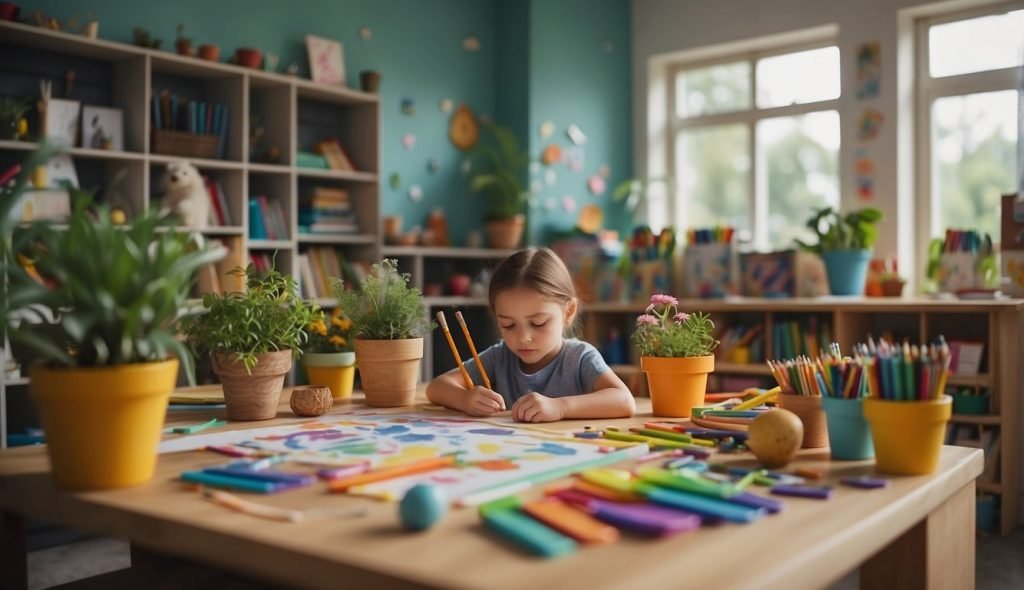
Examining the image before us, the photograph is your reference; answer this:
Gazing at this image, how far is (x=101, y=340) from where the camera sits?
106 cm

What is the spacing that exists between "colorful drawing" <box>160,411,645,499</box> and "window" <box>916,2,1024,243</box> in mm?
3354

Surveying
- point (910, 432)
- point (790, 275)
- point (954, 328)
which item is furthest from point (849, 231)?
point (910, 432)

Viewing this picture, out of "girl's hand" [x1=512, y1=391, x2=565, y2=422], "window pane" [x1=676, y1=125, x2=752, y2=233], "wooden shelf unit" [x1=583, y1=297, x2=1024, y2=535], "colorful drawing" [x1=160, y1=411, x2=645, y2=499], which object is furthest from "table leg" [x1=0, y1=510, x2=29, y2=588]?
"window pane" [x1=676, y1=125, x2=752, y2=233]

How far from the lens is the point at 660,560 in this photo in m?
0.79

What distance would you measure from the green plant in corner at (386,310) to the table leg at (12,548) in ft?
2.39

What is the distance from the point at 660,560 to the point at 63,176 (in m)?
2.98

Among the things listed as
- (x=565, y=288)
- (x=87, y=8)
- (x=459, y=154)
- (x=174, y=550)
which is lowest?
(x=174, y=550)

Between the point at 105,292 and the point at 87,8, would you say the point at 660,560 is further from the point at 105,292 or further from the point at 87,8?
the point at 87,8

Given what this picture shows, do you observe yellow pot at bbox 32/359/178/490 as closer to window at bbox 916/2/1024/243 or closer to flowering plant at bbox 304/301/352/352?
flowering plant at bbox 304/301/352/352

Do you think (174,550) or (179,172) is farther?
(179,172)

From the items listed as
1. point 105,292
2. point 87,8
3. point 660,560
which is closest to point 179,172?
point 87,8

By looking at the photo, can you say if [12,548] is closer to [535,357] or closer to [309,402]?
[309,402]

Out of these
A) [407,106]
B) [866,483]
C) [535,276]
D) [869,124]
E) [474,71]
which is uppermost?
[474,71]

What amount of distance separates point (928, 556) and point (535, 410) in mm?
667
